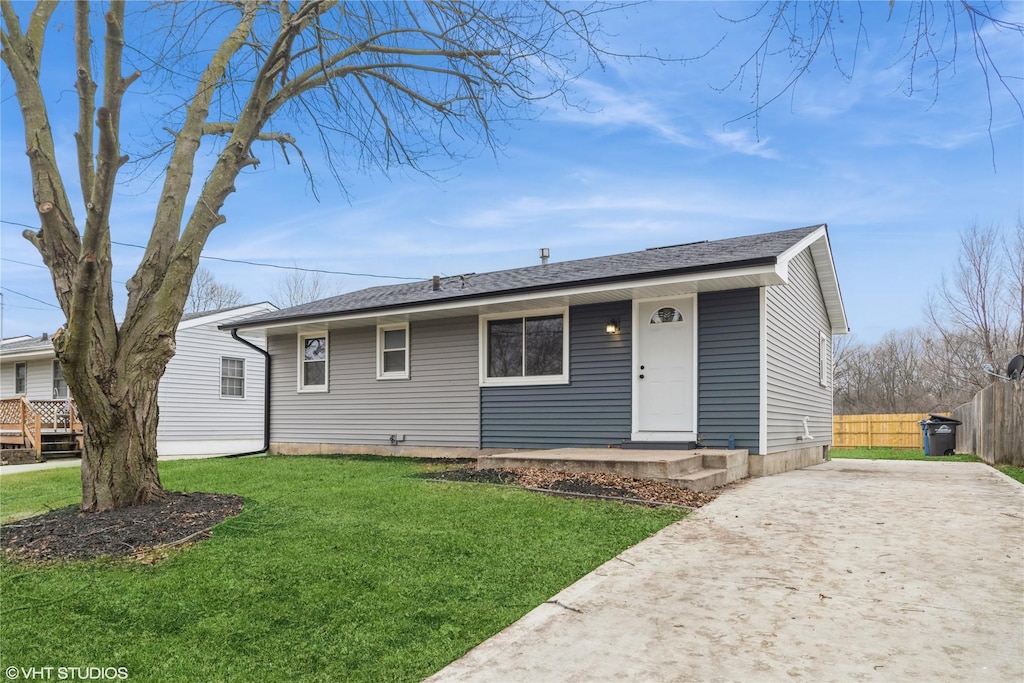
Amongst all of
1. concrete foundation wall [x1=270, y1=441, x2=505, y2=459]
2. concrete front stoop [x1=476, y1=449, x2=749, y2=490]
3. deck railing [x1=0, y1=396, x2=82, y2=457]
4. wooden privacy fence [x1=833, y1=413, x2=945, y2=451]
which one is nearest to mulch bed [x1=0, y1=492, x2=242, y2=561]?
concrete front stoop [x1=476, y1=449, x2=749, y2=490]

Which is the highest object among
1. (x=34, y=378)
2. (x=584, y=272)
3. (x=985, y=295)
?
(x=985, y=295)

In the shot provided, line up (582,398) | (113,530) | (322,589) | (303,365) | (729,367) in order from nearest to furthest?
1. (322,589)
2. (113,530)
3. (729,367)
4. (582,398)
5. (303,365)

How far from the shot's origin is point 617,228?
15836 mm

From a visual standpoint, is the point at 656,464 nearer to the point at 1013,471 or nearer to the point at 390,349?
the point at 1013,471

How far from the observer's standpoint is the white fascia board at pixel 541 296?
310 inches

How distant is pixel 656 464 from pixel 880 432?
55.3 ft

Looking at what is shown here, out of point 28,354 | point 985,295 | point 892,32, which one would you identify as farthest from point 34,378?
point 985,295

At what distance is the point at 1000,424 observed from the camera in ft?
35.9

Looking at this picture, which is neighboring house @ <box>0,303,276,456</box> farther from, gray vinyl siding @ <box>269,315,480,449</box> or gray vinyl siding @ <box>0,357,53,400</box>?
gray vinyl siding @ <box>269,315,480,449</box>

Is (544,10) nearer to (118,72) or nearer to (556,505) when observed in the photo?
(118,72)

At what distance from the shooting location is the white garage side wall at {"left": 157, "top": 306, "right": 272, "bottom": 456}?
57.0ft

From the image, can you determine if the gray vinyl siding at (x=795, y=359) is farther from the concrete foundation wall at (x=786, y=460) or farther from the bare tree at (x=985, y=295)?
the bare tree at (x=985, y=295)

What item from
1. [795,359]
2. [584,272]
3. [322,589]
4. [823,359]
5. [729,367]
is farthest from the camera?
[823,359]

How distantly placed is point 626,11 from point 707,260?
4282mm
